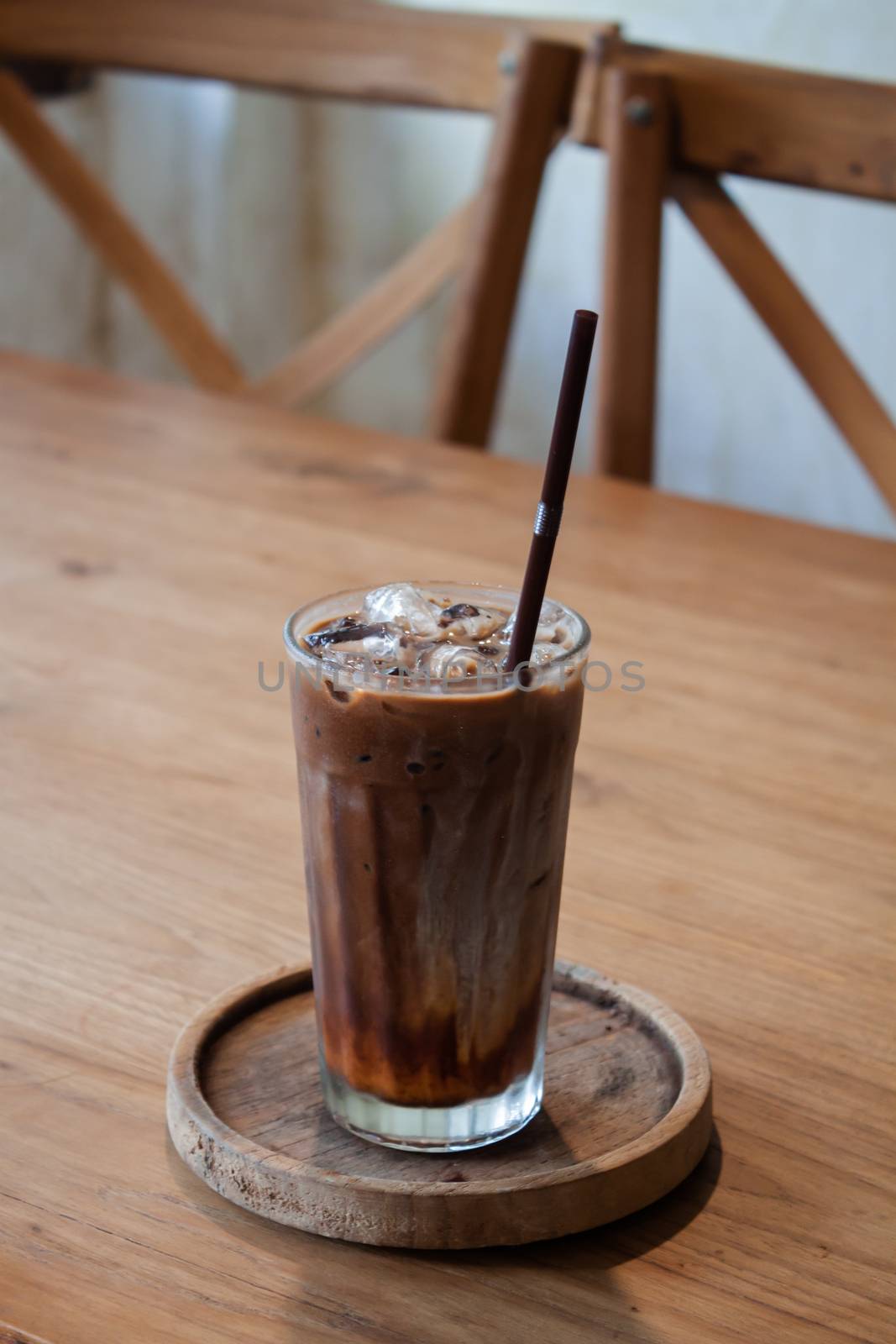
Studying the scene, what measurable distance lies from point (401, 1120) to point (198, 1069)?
79 mm

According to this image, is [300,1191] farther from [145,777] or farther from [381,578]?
[381,578]

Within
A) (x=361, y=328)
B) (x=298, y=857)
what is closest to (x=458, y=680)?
(x=298, y=857)

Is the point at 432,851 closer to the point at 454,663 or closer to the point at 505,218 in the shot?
the point at 454,663

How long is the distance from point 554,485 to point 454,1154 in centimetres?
23

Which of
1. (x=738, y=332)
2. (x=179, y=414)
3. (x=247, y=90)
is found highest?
(x=247, y=90)

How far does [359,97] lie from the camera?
1.72m

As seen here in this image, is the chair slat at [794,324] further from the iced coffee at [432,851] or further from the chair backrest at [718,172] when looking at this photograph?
the iced coffee at [432,851]

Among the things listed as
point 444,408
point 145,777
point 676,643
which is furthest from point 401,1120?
point 444,408

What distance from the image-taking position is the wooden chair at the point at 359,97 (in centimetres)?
154

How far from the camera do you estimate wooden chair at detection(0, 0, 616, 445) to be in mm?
1544

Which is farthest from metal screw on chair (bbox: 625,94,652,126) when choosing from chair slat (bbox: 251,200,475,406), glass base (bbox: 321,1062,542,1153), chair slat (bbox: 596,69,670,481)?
glass base (bbox: 321,1062,542,1153)

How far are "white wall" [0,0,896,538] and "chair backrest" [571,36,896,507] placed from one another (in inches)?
53.3

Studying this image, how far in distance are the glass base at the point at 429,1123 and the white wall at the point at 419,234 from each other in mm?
2463

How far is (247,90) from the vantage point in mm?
3311
